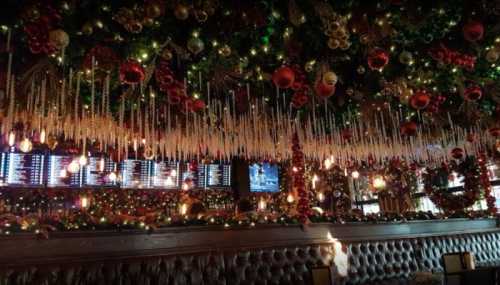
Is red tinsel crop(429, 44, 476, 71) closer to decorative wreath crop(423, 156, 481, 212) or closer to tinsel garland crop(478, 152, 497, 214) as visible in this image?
tinsel garland crop(478, 152, 497, 214)

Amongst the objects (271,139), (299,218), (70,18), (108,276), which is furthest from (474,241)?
(70,18)

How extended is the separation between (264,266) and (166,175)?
5.17 metres

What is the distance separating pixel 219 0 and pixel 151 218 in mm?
2098

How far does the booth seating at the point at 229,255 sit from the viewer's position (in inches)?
121

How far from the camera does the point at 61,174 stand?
299 inches

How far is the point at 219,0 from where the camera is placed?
3.44 m

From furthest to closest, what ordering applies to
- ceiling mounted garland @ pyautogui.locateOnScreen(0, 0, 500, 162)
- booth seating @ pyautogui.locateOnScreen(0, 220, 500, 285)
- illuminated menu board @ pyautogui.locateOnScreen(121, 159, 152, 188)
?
illuminated menu board @ pyautogui.locateOnScreen(121, 159, 152, 188), ceiling mounted garland @ pyautogui.locateOnScreen(0, 0, 500, 162), booth seating @ pyautogui.locateOnScreen(0, 220, 500, 285)

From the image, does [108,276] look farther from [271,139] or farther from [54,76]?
[271,139]

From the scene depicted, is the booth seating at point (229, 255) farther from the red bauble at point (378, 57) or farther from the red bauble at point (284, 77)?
the red bauble at point (378, 57)

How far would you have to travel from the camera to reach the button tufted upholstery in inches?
123

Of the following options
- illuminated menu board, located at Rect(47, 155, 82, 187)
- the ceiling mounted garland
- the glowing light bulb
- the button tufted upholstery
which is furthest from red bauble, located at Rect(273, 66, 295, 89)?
the glowing light bulb

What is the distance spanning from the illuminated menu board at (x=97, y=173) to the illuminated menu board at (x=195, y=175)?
1.64 meters

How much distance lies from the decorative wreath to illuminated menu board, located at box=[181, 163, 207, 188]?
19.0 ft

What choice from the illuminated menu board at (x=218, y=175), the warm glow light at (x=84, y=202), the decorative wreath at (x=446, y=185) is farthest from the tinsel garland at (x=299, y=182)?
the decorative wreath at (x=446, y=185)
